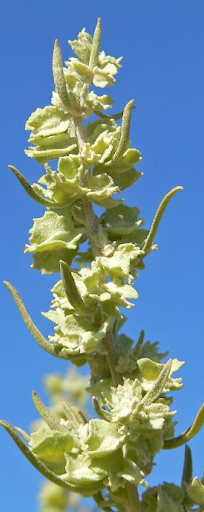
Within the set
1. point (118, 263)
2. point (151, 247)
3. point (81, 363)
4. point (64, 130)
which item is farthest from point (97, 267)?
point (64, 130)

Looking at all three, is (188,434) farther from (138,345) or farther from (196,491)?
(138,345)

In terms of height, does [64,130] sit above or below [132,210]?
above

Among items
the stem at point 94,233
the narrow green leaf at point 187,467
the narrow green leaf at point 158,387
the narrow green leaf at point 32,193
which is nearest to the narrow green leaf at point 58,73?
the stem at point 94,233

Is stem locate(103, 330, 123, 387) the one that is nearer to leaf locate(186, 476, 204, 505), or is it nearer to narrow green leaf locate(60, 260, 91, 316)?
narrow green leaf locate(60, 260, 91, 316)

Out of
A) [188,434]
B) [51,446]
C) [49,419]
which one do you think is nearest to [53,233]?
[49,419]

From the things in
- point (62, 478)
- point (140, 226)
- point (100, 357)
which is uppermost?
point (140, 226)

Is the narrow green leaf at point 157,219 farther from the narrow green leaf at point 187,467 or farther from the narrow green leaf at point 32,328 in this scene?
the narrow green leaf at point 187,467

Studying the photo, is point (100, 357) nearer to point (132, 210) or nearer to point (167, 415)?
point (167, 415)
